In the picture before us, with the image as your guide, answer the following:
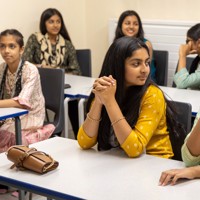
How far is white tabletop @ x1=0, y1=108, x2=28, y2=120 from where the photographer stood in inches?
112

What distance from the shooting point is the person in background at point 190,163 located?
5.52ft

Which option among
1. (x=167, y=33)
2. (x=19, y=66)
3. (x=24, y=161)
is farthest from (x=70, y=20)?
(x=24, y=161)

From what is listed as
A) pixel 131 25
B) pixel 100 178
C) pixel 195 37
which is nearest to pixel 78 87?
pixel 195 37

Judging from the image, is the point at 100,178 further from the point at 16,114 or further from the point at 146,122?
the point at 16,114

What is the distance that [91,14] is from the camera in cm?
545

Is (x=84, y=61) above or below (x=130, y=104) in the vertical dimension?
below

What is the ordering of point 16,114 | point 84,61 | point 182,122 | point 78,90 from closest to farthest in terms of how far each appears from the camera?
point 182,122, point 16,114, point 78,90, point 84,61

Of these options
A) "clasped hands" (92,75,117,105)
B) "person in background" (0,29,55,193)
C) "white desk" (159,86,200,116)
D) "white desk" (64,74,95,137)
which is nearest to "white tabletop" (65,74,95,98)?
"white desk" (64,74,95,137)

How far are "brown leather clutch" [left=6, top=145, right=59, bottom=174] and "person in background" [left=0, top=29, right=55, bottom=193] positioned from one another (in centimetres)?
130

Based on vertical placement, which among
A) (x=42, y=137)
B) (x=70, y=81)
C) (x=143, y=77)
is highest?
(x=143, y=77)

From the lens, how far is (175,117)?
223cm

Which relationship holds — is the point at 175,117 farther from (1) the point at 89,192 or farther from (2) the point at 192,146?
(1) the point at 89,192

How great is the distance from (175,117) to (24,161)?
2.55ft

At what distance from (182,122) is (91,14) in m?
3.36
